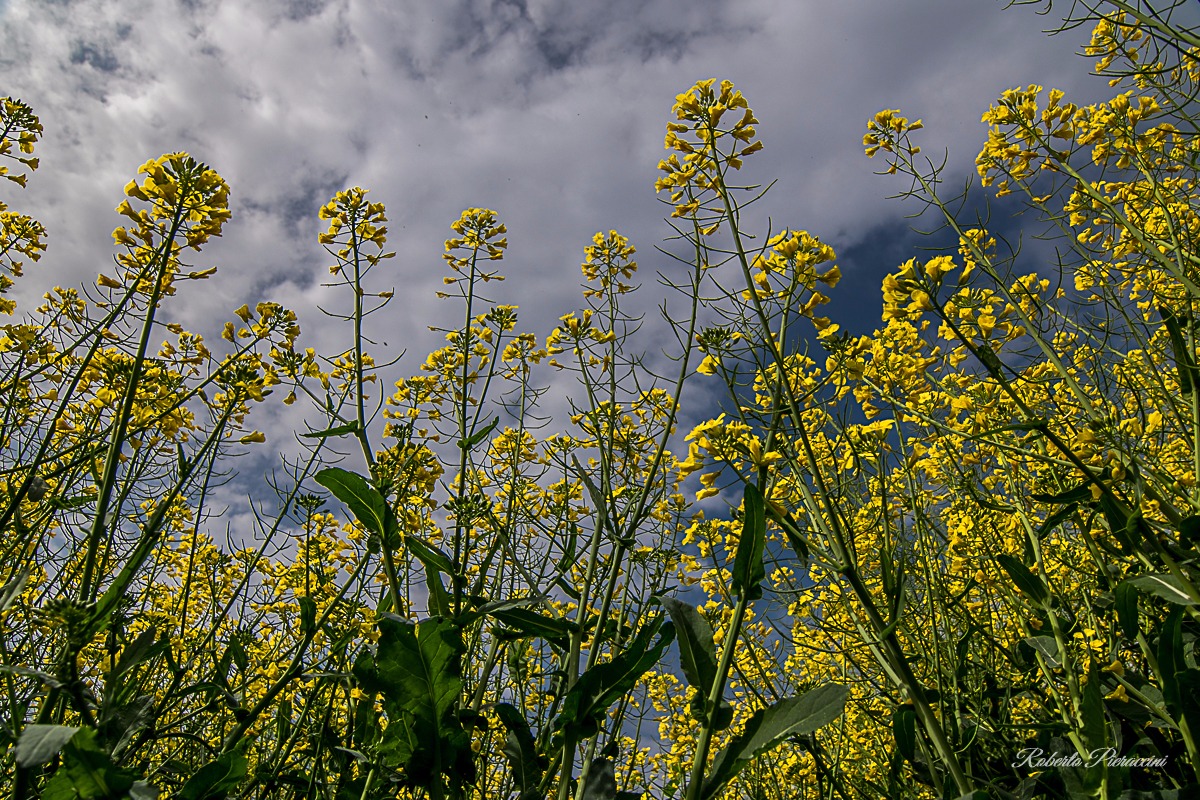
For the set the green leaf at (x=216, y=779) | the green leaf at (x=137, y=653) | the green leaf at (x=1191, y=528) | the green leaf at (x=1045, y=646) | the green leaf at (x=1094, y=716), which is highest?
the green leaf at (x=1191, y=528)

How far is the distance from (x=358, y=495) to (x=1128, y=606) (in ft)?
4.76

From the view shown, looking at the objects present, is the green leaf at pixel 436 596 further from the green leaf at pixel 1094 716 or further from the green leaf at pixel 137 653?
the green leaf at pixel 1094 716

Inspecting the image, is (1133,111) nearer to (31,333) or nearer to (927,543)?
(927,543)

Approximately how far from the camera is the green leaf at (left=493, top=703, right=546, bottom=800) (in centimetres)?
116

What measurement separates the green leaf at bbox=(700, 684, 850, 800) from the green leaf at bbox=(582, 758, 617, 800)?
0.17m

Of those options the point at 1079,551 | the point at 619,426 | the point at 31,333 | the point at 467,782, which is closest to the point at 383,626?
the point at 467,782

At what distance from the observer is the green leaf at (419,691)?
1.07 m

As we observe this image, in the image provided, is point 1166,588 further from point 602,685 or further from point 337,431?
point 337,431

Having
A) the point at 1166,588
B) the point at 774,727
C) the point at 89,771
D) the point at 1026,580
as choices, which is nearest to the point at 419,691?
the point at 89,771

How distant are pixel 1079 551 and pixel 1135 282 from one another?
157cm

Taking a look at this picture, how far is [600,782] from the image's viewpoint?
3.61ft

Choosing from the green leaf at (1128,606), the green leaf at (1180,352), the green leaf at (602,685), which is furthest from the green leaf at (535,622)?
the green leaf at (1180,352)

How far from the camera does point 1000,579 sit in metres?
1.96

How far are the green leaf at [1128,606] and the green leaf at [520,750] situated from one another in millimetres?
1141
